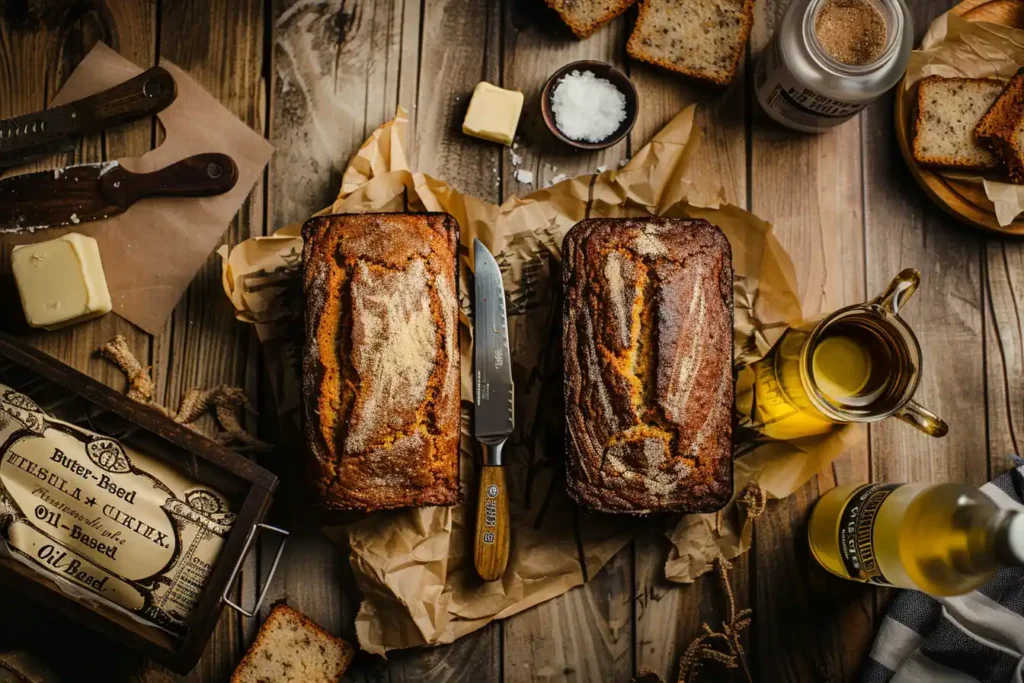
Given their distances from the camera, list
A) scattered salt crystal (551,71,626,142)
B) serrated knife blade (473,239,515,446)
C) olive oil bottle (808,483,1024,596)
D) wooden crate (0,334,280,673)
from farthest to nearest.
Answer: scattered salt crystal (551,71,626,142) < serrated knife blade (473,239,515,446) < wooden crate (0,334,280,673) < olive oil bottle (808,483,1024,596)

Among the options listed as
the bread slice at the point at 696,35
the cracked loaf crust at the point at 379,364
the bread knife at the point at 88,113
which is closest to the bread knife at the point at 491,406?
the cracked loaf crust at the point at 379,364

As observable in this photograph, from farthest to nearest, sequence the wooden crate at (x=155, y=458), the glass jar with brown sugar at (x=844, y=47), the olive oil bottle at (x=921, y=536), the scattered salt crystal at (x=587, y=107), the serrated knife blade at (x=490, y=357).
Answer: the scattered salt crystal at (x=587, y=107) < the serrated knife blade at (x=490, y=357) < the glass jar with brown sugar at (x=844, y=47) < the wooden crate at (x=155, y=458) < the olive oil bottle at (x=921, y=536)

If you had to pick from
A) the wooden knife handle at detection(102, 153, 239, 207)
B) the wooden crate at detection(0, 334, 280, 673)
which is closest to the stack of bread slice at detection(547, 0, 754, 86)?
the wooden knife handle at detection(102, 153, 239, 207)

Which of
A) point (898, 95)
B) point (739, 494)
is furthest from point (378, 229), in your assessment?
point (898, 95)

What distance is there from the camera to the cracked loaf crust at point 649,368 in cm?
183

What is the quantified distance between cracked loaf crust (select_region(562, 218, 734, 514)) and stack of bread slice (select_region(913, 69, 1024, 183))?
72cm

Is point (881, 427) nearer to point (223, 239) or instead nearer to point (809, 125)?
point (809, 125)

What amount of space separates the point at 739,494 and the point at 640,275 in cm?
69

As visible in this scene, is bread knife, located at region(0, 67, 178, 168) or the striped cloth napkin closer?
the striped cloth napkin

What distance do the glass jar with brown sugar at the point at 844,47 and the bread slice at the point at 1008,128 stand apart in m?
0.35

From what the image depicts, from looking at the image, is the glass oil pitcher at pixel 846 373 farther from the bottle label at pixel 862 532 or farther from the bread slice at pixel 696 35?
the bread slice at pixel 696 35

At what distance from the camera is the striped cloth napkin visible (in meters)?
1.94

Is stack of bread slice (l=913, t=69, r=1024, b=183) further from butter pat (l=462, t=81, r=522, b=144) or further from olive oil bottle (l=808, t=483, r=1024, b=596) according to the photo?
butter pat (l=462, t=81, r=522, b=144)

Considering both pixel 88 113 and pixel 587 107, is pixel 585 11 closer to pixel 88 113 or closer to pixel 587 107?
pixel 587 107
